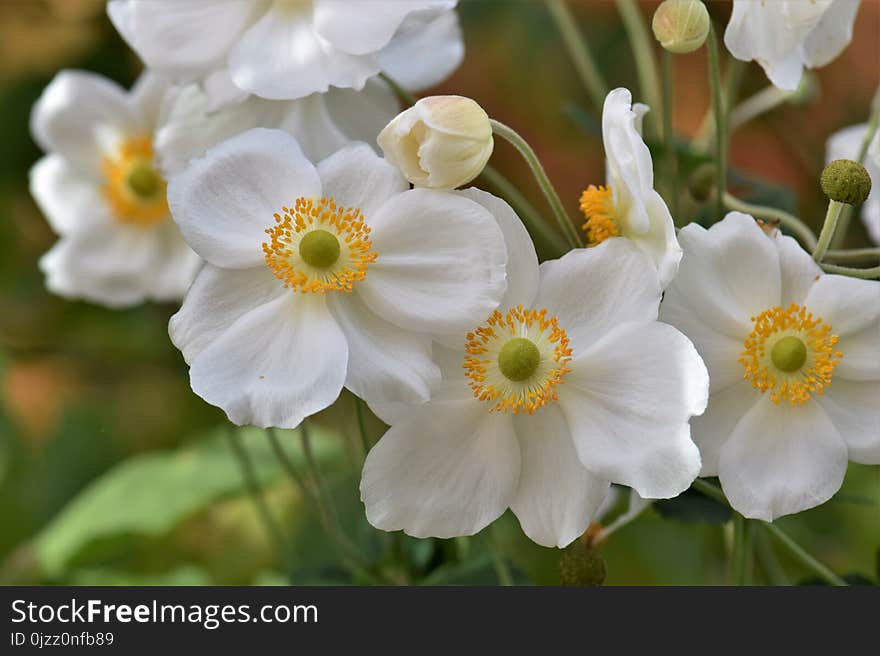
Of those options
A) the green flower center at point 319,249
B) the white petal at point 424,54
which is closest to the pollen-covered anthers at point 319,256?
the green flower center at point 319,249

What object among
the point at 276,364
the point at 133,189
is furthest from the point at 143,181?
the point at 276,364

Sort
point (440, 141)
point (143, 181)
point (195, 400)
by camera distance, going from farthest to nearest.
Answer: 1. point (195, 400)
2. point (143, 181)
3. point (440, 141)

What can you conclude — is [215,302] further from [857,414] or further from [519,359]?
[857,414]

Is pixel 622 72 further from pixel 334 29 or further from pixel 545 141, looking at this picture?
pixel 334 29

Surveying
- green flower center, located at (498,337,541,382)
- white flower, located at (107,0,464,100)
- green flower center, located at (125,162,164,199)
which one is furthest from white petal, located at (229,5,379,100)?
green flower center, located at (125,162,164,199)

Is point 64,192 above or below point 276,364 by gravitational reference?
below

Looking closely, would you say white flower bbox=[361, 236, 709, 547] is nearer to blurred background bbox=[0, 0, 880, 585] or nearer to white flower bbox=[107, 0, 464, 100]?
white flower bbox=[107, 0, 464, 100]

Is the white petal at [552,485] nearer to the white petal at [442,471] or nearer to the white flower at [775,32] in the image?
the white petal at [442,471]

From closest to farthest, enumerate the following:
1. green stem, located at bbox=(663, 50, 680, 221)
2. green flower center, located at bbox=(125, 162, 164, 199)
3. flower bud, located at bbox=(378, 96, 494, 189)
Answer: flower bud, located at bbox=(378, 96, 494, 189) < green stem, located at bbox=(663, 50, 680, 221) < green flower center, located at bbox=(125, 162, 164, 199)
